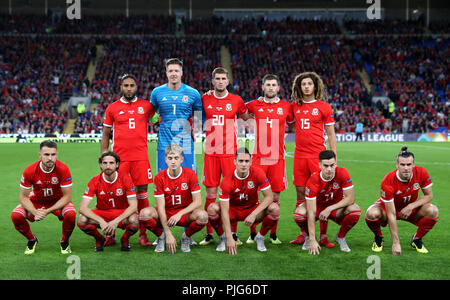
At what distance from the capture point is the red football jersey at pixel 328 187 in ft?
18.4

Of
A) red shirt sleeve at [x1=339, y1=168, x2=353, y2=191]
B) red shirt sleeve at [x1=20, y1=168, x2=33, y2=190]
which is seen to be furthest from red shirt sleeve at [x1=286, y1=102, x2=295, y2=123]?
red shirt sleeve at [x1=20, y1=168, x2=33, y2=190]

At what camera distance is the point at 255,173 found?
228 inches

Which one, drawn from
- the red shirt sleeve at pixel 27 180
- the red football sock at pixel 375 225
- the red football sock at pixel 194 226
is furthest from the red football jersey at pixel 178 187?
the red football sock at pixel 375 225

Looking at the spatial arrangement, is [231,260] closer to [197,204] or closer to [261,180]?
[197,204]

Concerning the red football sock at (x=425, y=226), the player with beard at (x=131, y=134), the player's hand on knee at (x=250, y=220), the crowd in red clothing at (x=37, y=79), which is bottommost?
the red football sock at (x=425, y=226)

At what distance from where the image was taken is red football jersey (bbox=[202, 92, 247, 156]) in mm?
6383

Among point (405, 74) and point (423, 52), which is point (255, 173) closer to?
point (405, 74)

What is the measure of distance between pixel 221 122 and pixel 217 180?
2.53ft

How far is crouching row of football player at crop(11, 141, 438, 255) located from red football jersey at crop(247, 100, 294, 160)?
652 mm

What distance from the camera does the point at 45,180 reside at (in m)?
5.71

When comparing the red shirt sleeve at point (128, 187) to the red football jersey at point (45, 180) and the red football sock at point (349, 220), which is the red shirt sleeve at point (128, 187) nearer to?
the red football jersey at point (45, 180)

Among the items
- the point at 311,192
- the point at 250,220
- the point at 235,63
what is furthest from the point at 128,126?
the point at 235,63

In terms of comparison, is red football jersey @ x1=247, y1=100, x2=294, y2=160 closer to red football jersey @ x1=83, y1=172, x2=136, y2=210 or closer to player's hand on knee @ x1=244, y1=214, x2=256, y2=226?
player's hand on knee @ x1=244, y1=214, x2=256, y2=226

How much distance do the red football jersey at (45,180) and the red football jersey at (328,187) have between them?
2.85m
